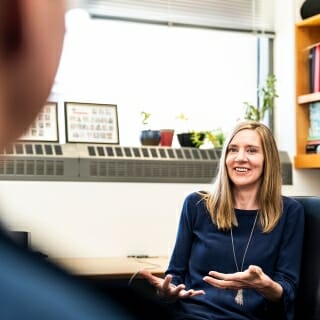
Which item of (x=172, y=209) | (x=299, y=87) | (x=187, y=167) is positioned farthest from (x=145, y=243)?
(x=299, y=87)

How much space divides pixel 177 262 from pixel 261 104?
1.37 meters

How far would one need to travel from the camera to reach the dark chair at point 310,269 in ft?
6.59

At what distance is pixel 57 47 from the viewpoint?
Result: 239mm

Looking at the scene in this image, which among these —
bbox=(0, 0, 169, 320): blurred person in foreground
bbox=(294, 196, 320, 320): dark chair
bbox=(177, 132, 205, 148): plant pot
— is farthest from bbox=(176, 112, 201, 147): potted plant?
bbox=(0, 0, 169, 320): blurred person in foreground

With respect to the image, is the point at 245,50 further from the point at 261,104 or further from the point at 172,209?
the point at 172,209

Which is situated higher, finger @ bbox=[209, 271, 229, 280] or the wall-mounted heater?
the wall-mounted heater

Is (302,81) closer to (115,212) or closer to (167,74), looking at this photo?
(167,74)

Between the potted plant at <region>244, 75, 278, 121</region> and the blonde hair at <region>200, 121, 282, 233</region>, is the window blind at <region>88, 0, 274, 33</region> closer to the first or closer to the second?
the potted plant at <region>244, 75, 278, 121</region>

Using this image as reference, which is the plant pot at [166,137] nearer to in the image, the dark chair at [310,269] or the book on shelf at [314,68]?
the book on shelf at [314,68]

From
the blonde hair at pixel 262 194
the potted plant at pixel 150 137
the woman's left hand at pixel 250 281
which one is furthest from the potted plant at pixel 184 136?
the woman's left hand at pixel 250 281

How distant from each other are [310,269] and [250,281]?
294 mm

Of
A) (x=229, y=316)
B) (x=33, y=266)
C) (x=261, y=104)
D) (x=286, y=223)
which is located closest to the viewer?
(x=33, y=266)

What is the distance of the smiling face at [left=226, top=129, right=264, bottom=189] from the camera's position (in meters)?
2.21

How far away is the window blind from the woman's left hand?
4.93 feet
